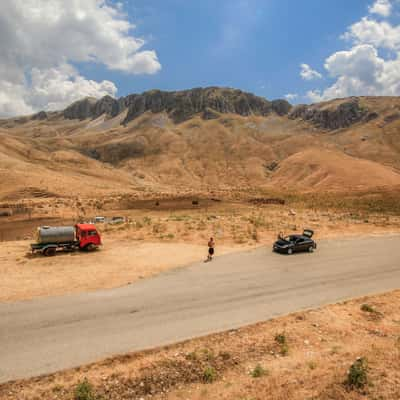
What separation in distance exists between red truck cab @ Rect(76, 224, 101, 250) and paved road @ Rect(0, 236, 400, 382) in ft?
26.0

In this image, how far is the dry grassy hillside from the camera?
84625mm

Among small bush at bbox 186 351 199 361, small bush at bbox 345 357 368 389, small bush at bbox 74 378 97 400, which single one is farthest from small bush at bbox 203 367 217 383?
small bush at bbox 345 357 368 389

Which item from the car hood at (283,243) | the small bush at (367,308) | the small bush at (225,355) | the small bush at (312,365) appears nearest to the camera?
the small bush at (312,365)

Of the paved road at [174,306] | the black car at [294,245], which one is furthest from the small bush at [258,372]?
the black car at [294,245]

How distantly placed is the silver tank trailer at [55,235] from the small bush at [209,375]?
665 inches

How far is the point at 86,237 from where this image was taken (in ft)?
75.3

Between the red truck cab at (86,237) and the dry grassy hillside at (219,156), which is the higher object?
the dry grassy hillside at (219,156)

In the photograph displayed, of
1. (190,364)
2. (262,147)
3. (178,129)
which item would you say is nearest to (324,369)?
(190,364)

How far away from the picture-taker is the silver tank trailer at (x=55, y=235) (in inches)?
858

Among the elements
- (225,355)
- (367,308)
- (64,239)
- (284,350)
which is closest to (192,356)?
(225,355)

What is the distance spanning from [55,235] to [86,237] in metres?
2.18

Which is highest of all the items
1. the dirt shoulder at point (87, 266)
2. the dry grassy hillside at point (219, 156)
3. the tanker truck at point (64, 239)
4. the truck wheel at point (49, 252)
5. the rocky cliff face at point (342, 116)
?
the rocky cliff face at point (342, 116)

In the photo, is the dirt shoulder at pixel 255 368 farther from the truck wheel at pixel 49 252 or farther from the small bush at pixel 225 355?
the truck wheel at pixel 49 252

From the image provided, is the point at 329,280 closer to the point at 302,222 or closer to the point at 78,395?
the point at 78,395
